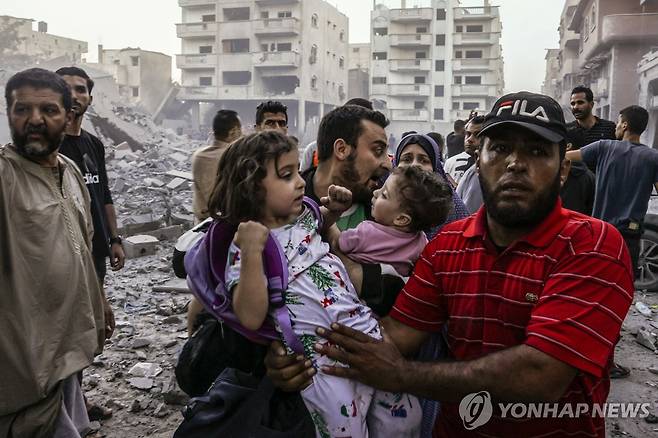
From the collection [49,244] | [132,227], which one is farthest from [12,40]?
[49,244]

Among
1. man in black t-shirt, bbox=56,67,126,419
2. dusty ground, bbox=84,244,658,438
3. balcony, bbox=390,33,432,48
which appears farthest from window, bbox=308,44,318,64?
man in black t-shirt, bbox=56,67,126,419

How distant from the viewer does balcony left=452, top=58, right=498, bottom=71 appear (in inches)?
1865

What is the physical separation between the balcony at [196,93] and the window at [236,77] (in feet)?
5.56

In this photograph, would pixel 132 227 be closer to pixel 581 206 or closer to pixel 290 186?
pixel 581 206

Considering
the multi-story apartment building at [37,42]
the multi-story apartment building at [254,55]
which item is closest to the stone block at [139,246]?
the multi-story apartment building at [254,55]

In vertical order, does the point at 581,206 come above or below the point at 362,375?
above

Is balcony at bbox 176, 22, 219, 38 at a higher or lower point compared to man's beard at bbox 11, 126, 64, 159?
higher

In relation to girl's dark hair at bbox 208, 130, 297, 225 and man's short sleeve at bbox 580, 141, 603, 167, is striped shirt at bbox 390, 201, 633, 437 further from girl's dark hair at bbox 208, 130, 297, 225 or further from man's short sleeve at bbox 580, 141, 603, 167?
man's short sleeve at bbox 580, 141, 603, 167

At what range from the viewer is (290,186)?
1.85 m

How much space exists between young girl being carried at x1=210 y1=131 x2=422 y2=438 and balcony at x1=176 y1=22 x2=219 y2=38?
48137 mm

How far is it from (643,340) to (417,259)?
4.73m

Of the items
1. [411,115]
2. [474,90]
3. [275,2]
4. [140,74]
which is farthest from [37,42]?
[474,90]

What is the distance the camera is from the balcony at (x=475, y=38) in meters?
47.6

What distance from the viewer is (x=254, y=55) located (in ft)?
142
